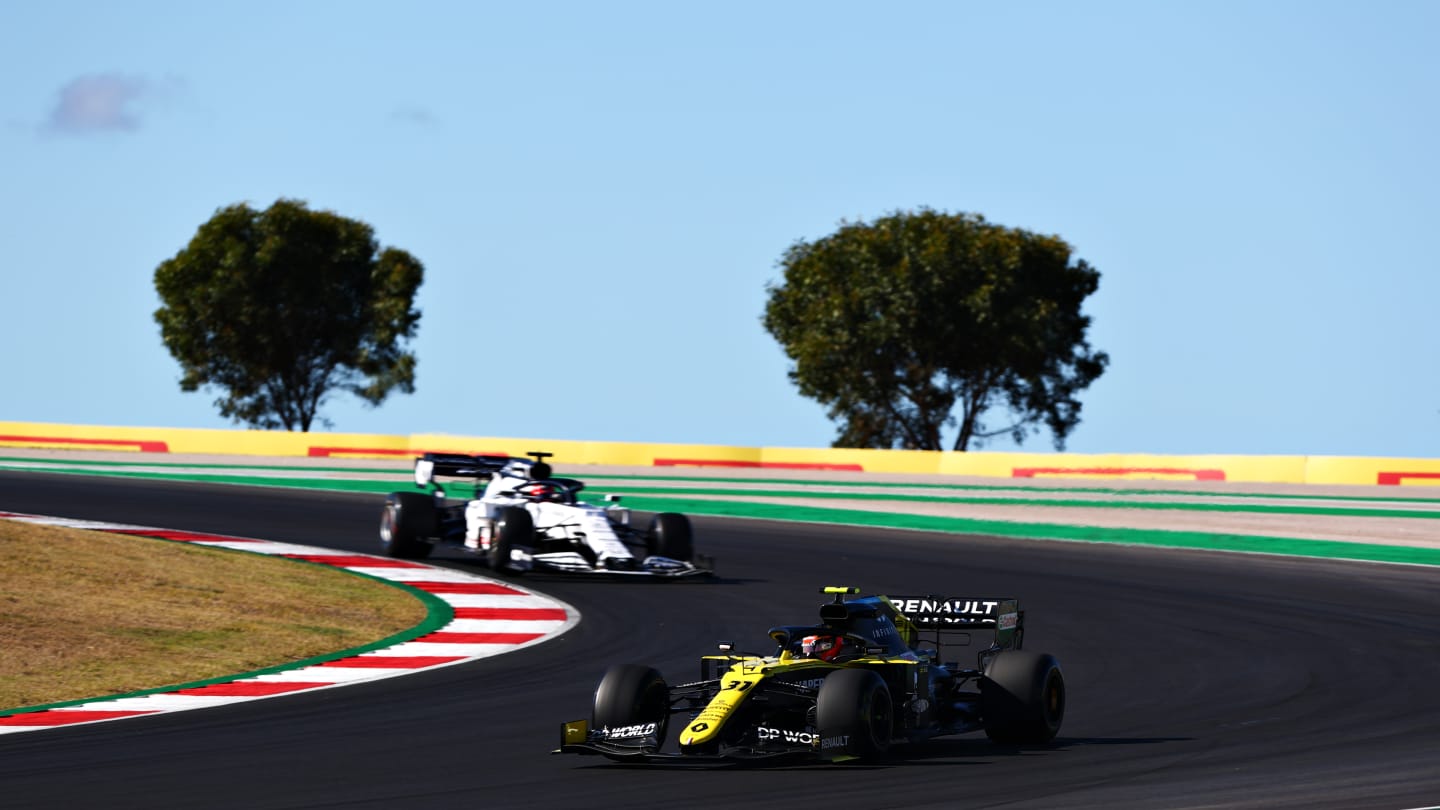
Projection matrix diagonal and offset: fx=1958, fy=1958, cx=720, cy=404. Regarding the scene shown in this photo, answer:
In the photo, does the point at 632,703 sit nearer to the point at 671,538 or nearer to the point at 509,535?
the point at 509,535

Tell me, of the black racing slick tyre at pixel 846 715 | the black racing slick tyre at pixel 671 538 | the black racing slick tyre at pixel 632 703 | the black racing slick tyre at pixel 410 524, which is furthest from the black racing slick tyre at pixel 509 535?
the black racing slick tyre at pixel 846 715

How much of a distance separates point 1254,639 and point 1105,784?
310 inches

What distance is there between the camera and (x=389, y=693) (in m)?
14.0

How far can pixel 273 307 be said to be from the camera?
80.1 meters

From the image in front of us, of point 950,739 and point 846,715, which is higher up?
point 846,715

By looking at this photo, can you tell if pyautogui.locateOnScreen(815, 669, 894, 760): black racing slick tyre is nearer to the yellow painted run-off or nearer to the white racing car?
the white racing car

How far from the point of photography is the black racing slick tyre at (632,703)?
1070cm

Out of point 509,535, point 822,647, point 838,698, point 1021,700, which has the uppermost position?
point 509,535

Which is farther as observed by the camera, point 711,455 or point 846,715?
point 711,455

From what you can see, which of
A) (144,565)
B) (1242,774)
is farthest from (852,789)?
(144,565)

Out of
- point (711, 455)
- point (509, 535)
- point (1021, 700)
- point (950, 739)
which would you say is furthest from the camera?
point (711, 455)

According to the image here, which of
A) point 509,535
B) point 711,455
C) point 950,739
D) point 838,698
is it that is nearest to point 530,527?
point 509,535

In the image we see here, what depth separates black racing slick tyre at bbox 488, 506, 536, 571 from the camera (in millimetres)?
22344

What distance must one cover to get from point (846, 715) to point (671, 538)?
1259 centimetres
